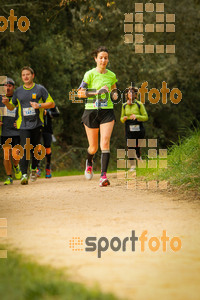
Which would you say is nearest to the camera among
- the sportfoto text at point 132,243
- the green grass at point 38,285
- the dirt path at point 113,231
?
the green grass at point 38,285

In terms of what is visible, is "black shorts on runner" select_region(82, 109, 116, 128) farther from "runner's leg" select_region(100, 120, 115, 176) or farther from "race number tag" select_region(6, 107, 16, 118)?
"race number tag" select_region(6, 107, 16, 118)

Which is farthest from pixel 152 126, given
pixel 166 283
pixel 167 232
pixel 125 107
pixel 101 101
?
pixel 166 283

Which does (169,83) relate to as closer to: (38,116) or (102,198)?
(38,116)

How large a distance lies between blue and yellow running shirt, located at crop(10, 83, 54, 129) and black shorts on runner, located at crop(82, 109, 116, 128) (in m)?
1.38

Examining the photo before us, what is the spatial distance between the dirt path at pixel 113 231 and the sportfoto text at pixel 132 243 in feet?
0.19

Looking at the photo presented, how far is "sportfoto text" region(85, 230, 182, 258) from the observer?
187 inches

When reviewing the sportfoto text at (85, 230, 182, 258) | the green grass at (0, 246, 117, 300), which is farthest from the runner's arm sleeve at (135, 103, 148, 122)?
the green grass at (0, 246, 117, 300)

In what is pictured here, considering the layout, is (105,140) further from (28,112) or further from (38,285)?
(38,285)

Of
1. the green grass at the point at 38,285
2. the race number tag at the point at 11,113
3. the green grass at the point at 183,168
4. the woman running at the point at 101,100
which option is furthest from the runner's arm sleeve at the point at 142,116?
the green grass at the point at 38,285

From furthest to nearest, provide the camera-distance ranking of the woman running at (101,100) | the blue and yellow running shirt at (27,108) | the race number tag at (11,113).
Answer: the race number tag at (11,113), the blue and yellow running shirt at (27,108), the woman running at (101,100)

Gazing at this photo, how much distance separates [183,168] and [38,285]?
612 centimetres

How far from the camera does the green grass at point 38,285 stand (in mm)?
3338

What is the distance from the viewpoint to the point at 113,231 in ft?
17.9

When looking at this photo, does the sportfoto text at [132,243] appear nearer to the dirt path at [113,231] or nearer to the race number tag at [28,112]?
the dirt path at [113,231]
